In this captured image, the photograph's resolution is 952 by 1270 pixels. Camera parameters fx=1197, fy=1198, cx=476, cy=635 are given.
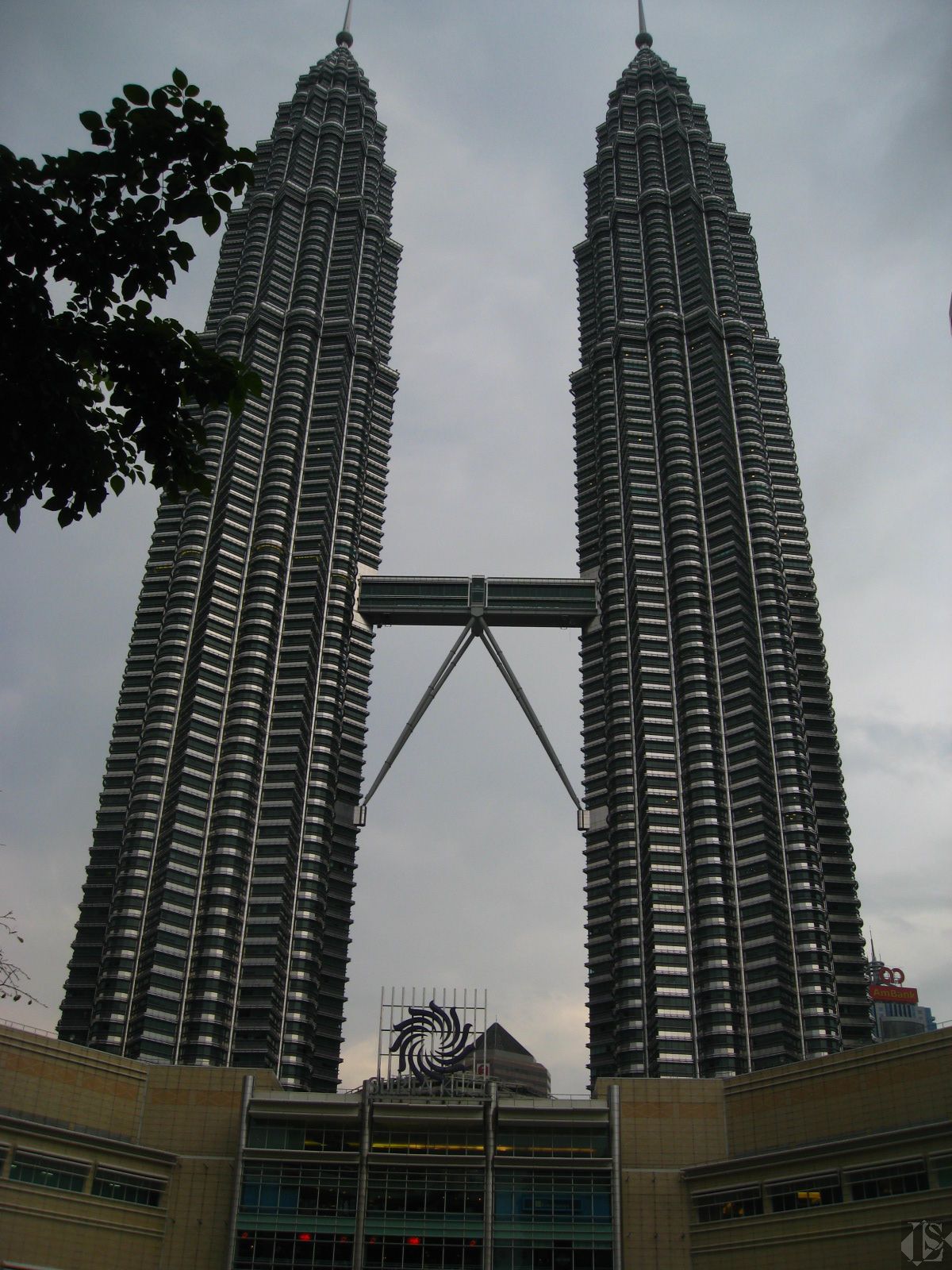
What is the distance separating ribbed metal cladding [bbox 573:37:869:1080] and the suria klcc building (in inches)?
15.4

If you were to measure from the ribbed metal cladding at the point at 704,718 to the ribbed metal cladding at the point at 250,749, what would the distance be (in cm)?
3619

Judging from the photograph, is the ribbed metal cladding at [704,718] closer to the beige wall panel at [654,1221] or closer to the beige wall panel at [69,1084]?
the beige wall panel at [654,1221]

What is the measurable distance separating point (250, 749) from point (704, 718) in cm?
5725

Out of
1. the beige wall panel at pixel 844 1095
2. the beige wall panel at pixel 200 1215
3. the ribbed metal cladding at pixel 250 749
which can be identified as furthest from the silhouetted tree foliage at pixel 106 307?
the ribbed metal cladding at pixel 250 749

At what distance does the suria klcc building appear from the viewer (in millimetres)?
136500

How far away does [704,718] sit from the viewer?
152 metres

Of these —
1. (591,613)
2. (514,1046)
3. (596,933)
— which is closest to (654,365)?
(591,613)

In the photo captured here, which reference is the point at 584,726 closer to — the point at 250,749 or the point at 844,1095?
the point at 250,749

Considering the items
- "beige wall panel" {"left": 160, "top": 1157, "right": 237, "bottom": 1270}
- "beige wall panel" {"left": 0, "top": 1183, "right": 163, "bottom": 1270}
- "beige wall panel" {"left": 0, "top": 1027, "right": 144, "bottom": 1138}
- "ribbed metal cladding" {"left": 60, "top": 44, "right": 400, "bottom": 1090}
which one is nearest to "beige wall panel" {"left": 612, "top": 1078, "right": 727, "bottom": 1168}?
"beige wall panel" {"left": 160, "top": 1157, "right": 237, "bottom": 1270}

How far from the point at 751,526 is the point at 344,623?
192 feet

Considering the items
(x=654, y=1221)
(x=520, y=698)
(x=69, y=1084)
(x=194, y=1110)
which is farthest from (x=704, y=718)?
(x=69, y=1084)

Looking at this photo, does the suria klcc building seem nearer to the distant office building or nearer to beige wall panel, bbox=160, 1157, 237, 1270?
the distant office building

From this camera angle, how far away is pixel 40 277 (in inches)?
666

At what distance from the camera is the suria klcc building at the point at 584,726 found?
136 meters
